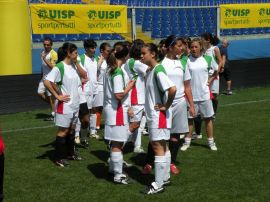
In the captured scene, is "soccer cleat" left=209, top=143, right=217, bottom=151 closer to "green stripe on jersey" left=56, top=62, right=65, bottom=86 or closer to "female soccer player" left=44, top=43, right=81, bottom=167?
"female soccer player" left=44, top=43, right=81, bottom=167

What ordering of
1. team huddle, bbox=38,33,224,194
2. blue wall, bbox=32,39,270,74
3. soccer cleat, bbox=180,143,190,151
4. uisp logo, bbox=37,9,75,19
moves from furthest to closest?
blue wall, bbox=32,39,270,74, uisp logo, bbox=37,9,75,19, soccer cleat, bbox=180,143,190,151, team huddle, bbox=38,33,224,194

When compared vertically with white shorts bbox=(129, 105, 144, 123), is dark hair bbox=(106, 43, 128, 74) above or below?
above

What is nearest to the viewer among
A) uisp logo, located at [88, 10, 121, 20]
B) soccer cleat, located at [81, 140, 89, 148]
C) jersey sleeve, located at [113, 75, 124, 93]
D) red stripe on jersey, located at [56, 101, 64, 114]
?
jersey sleeve, located at [113, 75, 124, 93]

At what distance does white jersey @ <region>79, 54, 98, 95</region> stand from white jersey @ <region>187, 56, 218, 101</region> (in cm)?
204

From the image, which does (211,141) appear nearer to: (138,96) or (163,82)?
(138,96)

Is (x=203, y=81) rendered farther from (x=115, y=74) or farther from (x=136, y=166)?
(x=115, y=74)

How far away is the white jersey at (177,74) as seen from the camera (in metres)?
7.45

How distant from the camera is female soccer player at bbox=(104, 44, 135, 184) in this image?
693 cm

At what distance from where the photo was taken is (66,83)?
785 centimetres

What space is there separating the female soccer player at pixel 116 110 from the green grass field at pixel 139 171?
38 cm

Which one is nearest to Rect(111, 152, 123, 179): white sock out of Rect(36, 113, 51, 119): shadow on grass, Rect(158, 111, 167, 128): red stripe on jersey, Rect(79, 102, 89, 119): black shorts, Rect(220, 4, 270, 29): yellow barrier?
Rect(158, 111, 167, 128): red stripe on jersey

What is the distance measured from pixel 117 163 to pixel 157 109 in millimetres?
993

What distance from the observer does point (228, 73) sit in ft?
54.3

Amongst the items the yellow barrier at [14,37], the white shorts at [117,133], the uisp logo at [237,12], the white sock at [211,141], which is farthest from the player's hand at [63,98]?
the uisp logo at [237,12]
